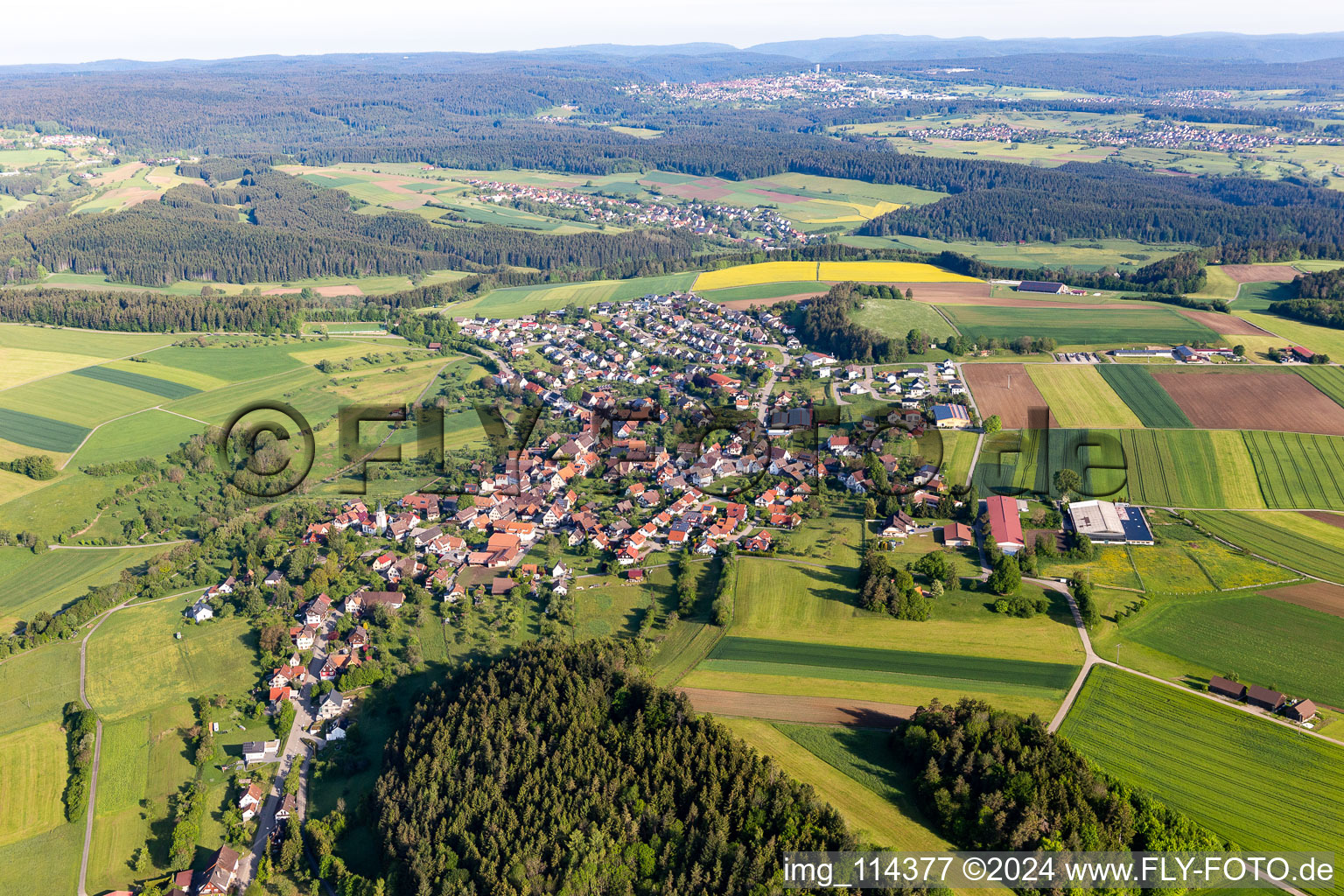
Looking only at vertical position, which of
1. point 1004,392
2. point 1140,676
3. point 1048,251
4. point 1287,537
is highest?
point 1048,251

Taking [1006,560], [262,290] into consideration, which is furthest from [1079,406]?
[262,290]

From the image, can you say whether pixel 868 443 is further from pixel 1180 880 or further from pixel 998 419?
pixel 1180 880

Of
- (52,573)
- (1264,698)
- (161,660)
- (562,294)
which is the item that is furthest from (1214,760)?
(562,294)

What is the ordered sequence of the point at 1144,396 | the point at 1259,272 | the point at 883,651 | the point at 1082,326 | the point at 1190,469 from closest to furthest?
the point at 883,651
the point at 1190,469
the point at 1144,396
the point at 1082,326
the point at 1259,272

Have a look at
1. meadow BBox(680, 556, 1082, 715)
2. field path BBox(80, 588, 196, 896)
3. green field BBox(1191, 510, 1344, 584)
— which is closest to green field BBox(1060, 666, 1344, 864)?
meadow BBox(680, 556, 1082, 715)

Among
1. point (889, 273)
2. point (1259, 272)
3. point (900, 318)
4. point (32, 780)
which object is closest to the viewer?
point (32, 780)

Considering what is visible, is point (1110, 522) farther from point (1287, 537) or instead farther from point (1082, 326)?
point (1082, 326)
